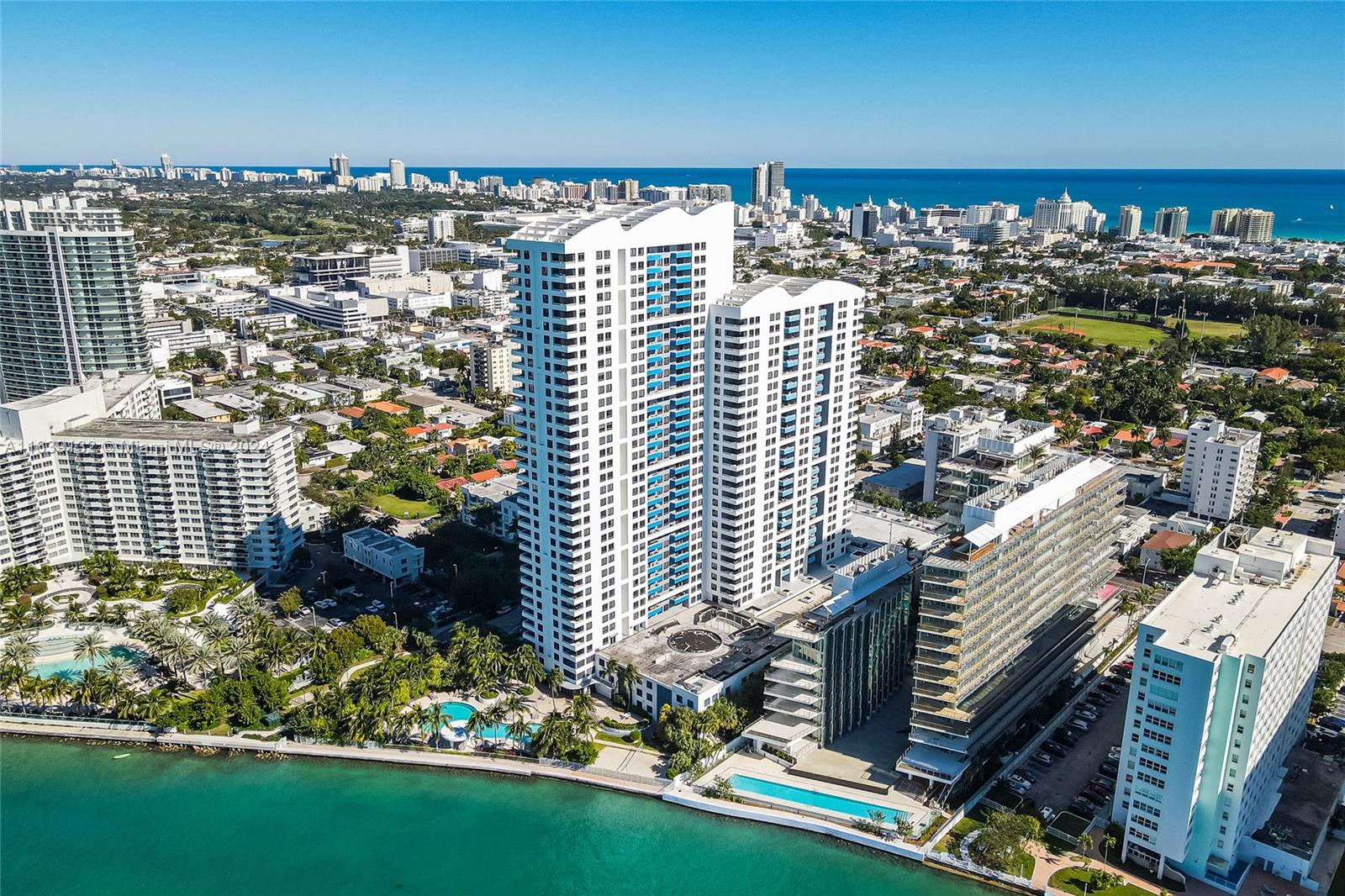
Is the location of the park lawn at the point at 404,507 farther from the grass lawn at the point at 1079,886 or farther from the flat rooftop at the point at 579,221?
the grass lawn at the point at 1079,886

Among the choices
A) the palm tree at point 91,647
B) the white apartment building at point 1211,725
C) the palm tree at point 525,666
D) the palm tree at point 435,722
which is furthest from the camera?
the palm tree at point 91,647

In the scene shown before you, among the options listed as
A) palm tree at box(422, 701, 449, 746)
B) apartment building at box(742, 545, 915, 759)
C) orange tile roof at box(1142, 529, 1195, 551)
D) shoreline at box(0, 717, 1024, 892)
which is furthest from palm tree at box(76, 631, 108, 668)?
orange tile roof at box(1142, 529, 1195, 551)

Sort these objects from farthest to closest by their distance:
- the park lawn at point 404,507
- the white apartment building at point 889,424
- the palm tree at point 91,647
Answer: the white apartment building at point 889,424 → the park lawn at point 404,507 → the palm tree at point 91,647

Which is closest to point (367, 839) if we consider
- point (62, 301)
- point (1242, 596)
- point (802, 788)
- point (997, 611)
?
point (802, 788)

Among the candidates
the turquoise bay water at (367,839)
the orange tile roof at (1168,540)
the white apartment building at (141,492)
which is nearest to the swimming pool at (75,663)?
the turquoise bay water at (367,839)

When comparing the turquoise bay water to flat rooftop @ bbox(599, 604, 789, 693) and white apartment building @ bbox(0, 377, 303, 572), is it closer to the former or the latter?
flat rooftop @ bbox(599, 604, 789, 693)

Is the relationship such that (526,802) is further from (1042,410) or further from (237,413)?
(1042,410)

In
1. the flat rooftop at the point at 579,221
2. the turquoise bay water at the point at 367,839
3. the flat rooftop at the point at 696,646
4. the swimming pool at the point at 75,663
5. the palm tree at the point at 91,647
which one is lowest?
the turquoise bay water at the point at 367,839
